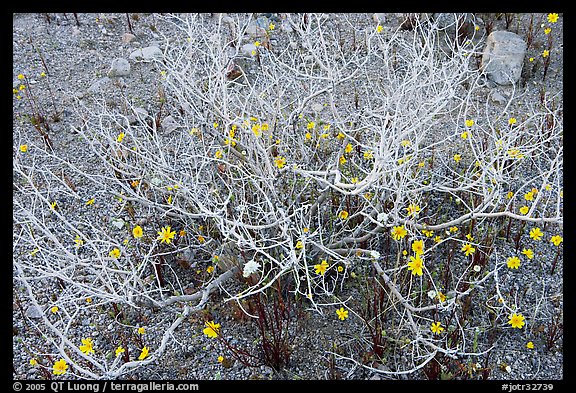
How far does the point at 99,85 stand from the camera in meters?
5.43

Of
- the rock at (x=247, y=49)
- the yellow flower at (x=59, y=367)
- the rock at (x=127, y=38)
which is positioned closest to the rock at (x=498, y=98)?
the rock at (x=247, y=49)

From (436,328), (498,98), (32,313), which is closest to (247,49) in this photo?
(498,98)

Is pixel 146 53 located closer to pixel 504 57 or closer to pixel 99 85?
pixel 99 85

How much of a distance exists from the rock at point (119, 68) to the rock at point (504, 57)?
4.02 m

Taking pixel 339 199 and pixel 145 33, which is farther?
pixel 145 33

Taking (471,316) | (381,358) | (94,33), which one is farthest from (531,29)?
(94,33)

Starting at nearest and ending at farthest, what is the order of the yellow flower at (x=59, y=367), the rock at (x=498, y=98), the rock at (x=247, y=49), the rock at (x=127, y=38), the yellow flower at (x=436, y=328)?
the yellow flower at (x=59, y=367) < the yellow flower at (x=436, y=328) < the rock at (x=498, y=98) < the rock at (x=247, y=49) < the rock at (x=127, y=38)

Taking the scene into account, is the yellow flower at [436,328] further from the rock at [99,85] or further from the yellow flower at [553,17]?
the rock at [99,85]

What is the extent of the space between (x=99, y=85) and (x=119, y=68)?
0.34 meters

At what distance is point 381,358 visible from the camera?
3021 millimetres

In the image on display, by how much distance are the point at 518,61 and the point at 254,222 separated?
12.0 ft

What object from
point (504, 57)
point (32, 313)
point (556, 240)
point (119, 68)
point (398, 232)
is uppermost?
point (504, 57)

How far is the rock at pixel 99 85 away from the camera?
5.38 meters
